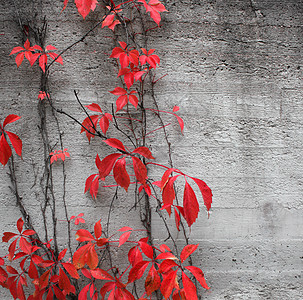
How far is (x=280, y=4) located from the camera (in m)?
1.70

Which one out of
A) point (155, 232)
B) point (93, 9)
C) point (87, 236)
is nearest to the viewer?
point (87, 236)

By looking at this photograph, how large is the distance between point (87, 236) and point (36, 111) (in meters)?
0.86

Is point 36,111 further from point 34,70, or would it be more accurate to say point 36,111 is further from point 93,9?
point 93,9

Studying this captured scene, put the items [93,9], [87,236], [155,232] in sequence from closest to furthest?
[87,236], [93,9], [155,232]

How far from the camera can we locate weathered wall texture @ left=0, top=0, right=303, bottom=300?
64.7 inches

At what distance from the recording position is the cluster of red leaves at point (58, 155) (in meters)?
1.59

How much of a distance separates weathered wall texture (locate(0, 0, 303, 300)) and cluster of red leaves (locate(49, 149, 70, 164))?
45 mm

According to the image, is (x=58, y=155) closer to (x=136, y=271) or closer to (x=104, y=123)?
(x=104, y=123)

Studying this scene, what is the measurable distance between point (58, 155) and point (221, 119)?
1.06m

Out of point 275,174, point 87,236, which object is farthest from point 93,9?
point 275,174

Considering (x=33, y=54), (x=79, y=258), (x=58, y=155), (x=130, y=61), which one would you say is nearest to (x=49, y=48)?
(x=33, y=54)

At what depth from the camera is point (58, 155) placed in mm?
1604

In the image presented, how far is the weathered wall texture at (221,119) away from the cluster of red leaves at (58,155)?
45 mm

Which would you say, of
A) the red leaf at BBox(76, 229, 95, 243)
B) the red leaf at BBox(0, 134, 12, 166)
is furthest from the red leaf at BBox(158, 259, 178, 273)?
the red leaf at BBox(0, 134, 12, 166)
